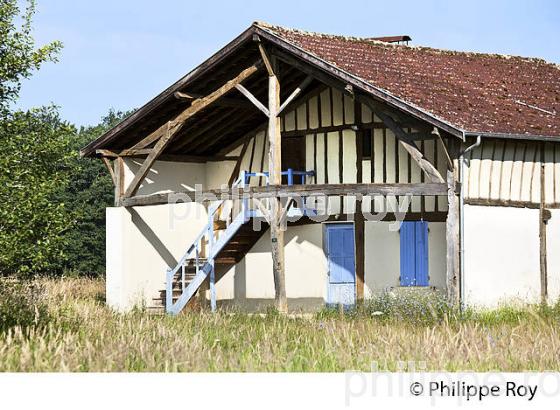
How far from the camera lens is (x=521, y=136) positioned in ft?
62.7

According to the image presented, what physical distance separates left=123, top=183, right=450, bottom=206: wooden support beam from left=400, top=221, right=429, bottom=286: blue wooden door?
6.90 ft

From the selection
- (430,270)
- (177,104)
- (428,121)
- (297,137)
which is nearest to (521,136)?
(428,121)

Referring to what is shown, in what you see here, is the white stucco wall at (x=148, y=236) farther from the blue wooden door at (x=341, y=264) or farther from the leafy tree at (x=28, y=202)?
the leafy tree at (x=28, y=202)

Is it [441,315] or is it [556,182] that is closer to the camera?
[441,315]

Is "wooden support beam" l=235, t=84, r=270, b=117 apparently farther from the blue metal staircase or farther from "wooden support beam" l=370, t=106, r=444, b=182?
"wooden support beam" l=370, t=106, r=444, b=182

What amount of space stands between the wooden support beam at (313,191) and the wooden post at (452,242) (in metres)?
0.14

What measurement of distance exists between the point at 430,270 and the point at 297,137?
176 inches

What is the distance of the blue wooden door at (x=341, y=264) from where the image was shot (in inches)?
884

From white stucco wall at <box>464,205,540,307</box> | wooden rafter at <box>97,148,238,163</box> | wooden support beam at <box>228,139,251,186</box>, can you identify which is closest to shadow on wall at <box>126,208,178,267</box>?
wooden rafter at <box>97,148,238,163</box>

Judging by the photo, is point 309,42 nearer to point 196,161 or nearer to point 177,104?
point 177,104

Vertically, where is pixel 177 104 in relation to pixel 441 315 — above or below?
above

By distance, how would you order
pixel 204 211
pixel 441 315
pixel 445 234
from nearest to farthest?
pixel 441 315 → pixel 445 234 → pixel 204 211

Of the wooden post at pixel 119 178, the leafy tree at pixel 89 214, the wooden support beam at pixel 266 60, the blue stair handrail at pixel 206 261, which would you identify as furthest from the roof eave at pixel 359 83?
the leafy tree at pixel 89 214

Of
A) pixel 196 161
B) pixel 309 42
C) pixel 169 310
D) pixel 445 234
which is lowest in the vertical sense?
pixel 169 310
